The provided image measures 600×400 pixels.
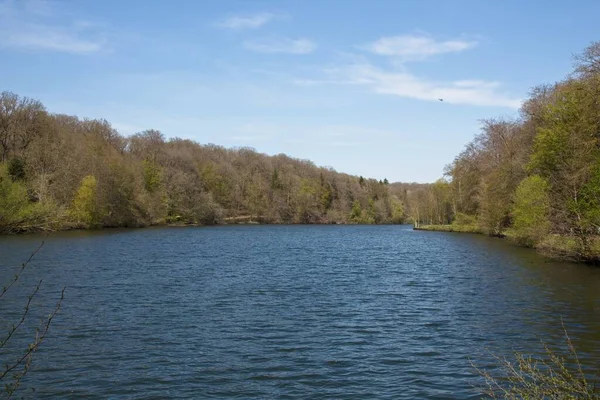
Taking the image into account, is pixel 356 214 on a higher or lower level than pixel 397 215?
higher

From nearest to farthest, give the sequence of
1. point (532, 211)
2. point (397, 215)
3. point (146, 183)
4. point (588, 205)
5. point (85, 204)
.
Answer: point (588, 205)
point (532, 211)
point (85, 204)
point (146, 183)
point (397, 215)

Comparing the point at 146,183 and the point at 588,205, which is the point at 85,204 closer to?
the point at 146,183

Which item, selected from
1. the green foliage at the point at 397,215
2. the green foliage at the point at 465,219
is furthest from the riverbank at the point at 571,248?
the green foliage at the point at 397,215

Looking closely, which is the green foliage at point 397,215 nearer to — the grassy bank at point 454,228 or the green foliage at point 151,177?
the grassy bank at point 454,228

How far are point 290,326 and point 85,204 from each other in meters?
65.5

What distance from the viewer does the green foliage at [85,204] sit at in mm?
73750

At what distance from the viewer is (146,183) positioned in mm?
102062

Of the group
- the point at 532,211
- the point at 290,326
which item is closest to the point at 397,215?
the point at 532,211

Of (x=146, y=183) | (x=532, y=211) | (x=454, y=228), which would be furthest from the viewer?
(x=146, y=183)

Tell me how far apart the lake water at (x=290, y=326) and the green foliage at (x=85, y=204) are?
139 feet

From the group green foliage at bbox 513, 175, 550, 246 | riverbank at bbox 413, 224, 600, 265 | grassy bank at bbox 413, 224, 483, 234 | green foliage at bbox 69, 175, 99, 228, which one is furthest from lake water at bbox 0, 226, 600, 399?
grassy bank at bbox 413, 224, 483, 234

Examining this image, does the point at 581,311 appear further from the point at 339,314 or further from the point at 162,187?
the point at 162,187

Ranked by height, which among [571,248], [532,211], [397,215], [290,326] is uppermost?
[532,211]

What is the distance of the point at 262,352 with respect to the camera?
14.8 metres
